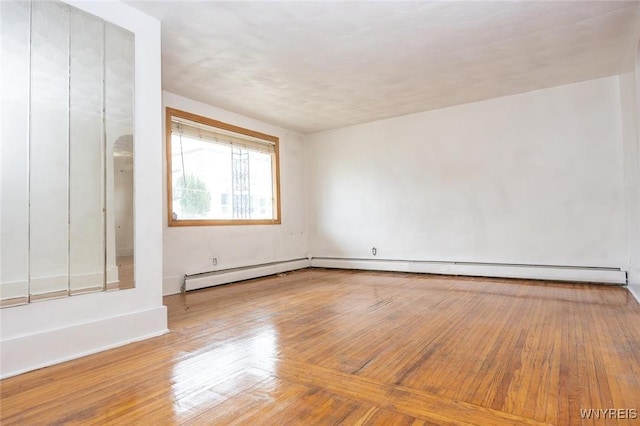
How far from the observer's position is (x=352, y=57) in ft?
12.4

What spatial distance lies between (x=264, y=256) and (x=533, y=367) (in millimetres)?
4618

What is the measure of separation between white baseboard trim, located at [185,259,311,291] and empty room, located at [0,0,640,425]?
1.3 inches

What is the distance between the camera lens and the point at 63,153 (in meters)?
2.45

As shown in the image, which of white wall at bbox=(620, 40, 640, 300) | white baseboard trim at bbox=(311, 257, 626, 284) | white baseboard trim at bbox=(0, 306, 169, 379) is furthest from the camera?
white baseboard trim at bbox=(311, 257, 626, 284)

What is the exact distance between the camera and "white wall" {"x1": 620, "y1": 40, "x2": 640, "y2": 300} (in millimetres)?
3666

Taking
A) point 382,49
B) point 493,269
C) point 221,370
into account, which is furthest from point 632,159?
point 221,370

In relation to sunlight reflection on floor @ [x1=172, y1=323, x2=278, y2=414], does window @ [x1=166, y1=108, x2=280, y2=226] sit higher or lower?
higher

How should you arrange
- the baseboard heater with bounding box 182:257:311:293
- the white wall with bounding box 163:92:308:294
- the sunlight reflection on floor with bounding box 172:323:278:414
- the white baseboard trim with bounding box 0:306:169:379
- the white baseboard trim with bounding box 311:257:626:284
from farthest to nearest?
the baseboard heater with bounding box 182:257:311:293 → the white wall with bounding box 163:92:308:294 → the white baseboard trim with bounding box 311:257:626:284 → the white baseboard trim with bounding box 0:306:169:379 → the sunlight reflection on floor with bounding box 172:323:278:414

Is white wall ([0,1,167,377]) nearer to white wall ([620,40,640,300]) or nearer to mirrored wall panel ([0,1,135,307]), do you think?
mirrored wall panel ([0,1,135,307])

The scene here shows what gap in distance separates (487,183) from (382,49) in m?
2.87

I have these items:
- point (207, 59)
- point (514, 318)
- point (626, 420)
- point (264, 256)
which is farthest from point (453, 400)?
point (264, 256)

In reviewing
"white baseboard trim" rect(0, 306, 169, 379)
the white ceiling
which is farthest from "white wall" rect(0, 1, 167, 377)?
the white ceiling

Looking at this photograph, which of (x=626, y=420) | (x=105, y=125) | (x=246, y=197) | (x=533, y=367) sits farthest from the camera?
(x=246, y=197)

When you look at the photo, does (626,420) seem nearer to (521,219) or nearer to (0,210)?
(0,210)
